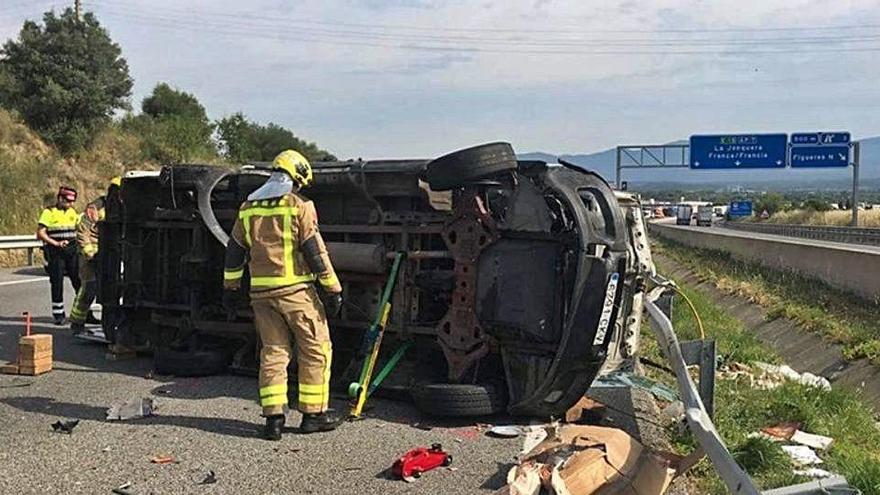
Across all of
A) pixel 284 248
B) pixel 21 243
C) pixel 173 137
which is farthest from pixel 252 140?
pixel 284 248

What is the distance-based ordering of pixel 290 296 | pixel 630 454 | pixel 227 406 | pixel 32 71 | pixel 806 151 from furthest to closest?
pixel 806 151 < pixel 32 71 < pixel 227 406 < pixel 290 296 < pixel 630 454

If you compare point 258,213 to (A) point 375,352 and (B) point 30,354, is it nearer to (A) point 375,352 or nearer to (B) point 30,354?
(A) point 375,352

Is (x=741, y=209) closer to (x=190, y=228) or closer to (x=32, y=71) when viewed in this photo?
(x=32, y=71)

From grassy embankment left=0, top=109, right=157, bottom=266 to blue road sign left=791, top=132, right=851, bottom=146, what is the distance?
86.1ft

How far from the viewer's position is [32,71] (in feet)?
106

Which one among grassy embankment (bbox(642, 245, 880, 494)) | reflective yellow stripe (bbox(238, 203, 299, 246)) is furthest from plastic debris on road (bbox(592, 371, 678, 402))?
reflective yellow stripe (bbox(238, 203, 299, 246))

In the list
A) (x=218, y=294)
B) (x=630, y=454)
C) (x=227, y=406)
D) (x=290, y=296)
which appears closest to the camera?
(x=630, y=454)

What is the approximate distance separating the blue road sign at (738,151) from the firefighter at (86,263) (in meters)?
35.7

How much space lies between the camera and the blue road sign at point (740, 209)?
82.5 meters

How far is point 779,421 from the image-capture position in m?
6.77

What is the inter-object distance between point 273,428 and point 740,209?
82.0 meters

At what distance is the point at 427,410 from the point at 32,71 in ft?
99.2

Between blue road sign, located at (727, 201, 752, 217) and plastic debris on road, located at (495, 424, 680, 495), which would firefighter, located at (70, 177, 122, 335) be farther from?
blue road sign, located at (727, 201, 752, 217)

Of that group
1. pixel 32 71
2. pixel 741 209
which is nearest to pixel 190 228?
pixel 32 71
